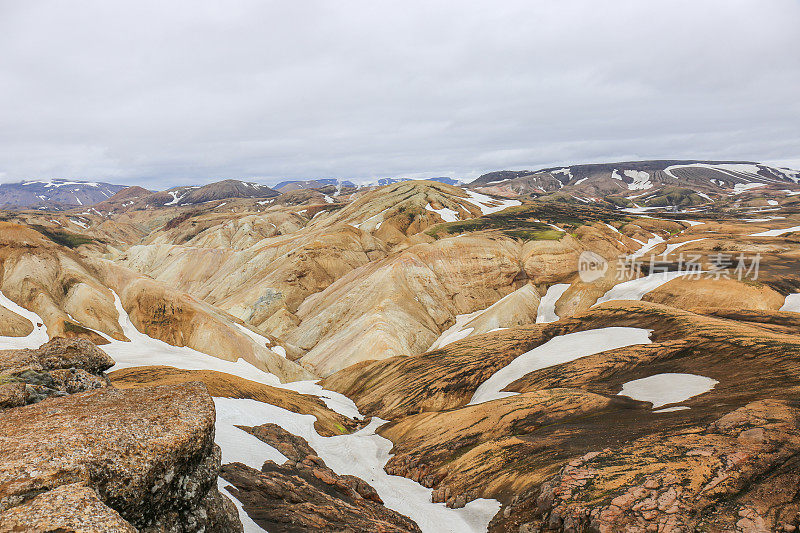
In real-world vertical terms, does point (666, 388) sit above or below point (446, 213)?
below

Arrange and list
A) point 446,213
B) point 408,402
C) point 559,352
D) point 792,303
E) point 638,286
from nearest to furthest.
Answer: point 559,352 < point 408,402 < point 792,303 < point 638,286 < point 446,213

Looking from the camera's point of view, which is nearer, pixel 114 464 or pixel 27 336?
pixel 114 464

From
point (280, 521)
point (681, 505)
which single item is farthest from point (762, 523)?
point (280, 521)

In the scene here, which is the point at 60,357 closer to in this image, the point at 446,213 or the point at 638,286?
the point at 638,286

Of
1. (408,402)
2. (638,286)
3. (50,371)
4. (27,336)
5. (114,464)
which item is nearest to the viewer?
(114,464)

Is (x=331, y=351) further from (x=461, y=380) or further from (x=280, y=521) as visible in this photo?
(x=280, y=521)

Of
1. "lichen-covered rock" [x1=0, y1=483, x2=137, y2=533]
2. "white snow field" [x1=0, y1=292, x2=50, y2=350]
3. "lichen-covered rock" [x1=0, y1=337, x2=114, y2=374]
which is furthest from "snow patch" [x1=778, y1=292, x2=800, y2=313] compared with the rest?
"white snow field" [x1=0, y1=292, x2=50, y2=350]

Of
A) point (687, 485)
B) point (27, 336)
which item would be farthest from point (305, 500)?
point (27, 336)
